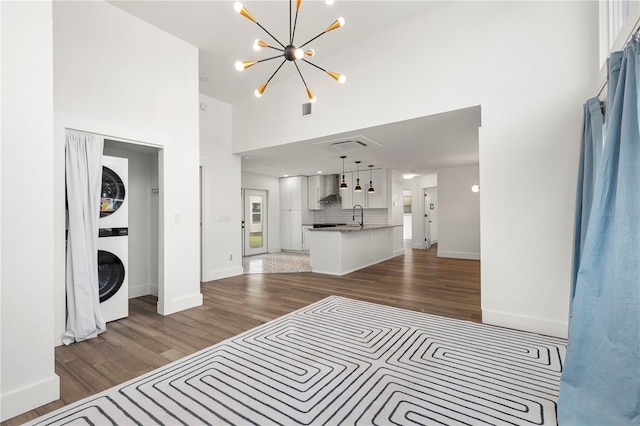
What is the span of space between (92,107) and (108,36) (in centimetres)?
85

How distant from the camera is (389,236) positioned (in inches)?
317

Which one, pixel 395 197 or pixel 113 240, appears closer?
pixel 113 240

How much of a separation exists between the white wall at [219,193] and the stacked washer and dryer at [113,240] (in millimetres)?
1862

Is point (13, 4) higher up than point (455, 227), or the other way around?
point (13, 4)

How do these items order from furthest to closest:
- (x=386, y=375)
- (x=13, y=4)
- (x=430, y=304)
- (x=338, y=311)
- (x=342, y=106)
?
(x=342, y=106) < (x=430, y=304) < (x=338, y=311) < (x=386, y=375) < (x=13, y=4)

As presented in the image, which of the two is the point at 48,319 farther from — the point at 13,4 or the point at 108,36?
the point at 108,36

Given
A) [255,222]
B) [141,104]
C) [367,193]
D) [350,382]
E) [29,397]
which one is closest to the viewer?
[29,397]

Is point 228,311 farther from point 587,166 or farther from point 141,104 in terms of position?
point 587,166

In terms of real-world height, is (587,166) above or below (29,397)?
above

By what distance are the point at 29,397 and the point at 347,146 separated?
462 centimetres

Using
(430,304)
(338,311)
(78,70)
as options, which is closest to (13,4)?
(78,70)

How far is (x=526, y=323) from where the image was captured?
9.78ft

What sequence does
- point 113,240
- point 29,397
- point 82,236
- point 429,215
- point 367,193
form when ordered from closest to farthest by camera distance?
point 29,397 → point 82,236 → point 113,240 → point 367,193 → point 429,215

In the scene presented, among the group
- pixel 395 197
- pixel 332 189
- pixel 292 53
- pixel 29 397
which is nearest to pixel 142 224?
pixel 29 397
